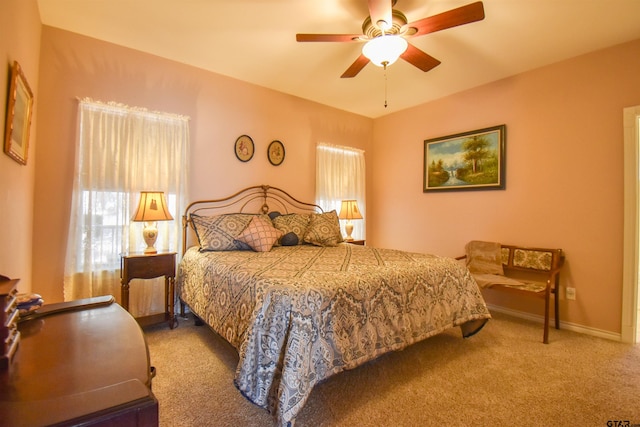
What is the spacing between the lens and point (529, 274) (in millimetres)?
3346

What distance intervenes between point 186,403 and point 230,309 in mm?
577

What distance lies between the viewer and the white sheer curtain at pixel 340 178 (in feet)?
14.4

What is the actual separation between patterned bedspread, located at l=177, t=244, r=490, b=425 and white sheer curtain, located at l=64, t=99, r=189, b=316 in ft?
2.16

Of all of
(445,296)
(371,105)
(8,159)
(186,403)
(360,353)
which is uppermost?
(371,105)

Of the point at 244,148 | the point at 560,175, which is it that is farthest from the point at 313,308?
the point at 560,175

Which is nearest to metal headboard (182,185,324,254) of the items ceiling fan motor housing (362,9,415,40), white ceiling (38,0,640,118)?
white ceiling (38,0,640,118)

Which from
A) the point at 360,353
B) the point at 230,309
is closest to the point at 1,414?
the point at 230,309

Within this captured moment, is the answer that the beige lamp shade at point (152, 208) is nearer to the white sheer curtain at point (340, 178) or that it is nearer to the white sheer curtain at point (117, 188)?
the white sheer curtain at point (117, 188)

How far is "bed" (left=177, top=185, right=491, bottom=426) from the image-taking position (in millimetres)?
1554

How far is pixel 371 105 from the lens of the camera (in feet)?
14.7

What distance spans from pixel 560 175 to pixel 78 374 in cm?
400

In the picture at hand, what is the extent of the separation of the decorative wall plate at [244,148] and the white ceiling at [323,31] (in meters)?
0.72

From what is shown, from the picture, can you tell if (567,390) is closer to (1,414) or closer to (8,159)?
(1,414)

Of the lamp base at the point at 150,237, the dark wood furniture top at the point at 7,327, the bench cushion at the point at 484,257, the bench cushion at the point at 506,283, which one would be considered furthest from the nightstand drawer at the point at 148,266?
the bench cushion at the point at 484,257
